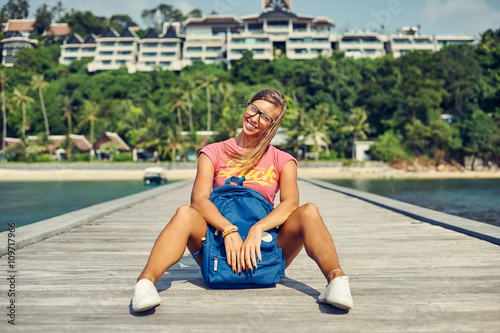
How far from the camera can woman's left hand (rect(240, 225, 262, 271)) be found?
250 centimetres

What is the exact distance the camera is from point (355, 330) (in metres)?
2.07

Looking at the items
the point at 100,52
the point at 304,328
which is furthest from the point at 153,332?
the point at 100,52

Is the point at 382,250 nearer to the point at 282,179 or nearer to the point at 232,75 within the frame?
the point at 282,179

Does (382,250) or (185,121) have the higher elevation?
(185,121)

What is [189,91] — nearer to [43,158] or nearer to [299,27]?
[43,158]

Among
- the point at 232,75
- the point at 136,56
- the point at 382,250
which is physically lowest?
the point at 382,250

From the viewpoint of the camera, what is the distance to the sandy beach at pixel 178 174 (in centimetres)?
4272

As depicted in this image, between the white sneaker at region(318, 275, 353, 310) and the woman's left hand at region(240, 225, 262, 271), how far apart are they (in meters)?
0.41

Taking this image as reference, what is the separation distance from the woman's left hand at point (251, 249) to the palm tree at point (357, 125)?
46737mm

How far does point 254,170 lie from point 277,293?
731 millimetres

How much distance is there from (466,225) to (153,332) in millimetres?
3969

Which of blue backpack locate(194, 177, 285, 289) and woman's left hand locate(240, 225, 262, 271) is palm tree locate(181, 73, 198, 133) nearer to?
blue backpack locate(194, 177, 285, 289)

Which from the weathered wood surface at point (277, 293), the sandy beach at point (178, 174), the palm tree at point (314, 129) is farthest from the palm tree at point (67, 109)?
the weathered wood surface at point (277, 293)

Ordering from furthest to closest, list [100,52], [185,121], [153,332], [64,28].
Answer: [64,28] → [100,52] → [185,121] → [153,332]
